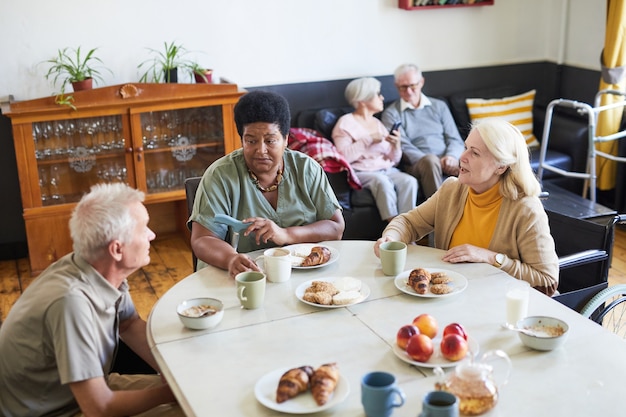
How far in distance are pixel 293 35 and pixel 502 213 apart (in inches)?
107

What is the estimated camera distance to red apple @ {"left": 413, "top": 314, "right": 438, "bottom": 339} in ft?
6.34

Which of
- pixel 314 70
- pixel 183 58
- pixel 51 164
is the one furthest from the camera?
pixel 314 70

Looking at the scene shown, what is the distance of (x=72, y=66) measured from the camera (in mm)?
4438

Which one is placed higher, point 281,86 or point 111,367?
point 281,86

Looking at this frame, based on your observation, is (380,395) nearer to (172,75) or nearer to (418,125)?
(172,75)

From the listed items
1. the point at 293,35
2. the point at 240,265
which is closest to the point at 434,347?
the point at 240,265

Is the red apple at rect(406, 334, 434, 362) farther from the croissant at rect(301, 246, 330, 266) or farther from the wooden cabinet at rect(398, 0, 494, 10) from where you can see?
the wooden cabinet at rect(398, 0, 494, 10)

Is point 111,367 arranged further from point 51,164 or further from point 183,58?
point 183,58

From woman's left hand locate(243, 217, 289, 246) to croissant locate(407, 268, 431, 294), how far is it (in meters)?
0.52

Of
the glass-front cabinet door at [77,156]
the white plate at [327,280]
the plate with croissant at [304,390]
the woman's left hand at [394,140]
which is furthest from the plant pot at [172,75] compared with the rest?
the plate with croissant at [304,390]

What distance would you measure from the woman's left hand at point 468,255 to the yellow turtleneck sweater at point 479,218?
5.1 inches

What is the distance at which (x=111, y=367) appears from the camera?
2.14 m

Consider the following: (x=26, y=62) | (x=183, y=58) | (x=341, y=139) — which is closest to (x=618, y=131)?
(x=341, y=139)

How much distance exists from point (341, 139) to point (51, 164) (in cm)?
164
